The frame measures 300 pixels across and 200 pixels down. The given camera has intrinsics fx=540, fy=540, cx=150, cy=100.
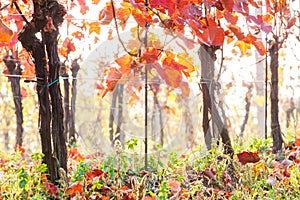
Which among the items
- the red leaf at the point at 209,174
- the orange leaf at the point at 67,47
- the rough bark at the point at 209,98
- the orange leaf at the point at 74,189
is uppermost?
the orange leaf at the point at 67,47

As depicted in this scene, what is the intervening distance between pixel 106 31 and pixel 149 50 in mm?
1420

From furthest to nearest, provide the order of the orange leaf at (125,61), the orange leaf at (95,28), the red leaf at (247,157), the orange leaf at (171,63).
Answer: the orange leaf at (95,28)
the red leaf at (247,157)
the orange leaf at (125,61)
the orange leaf at (171,63)

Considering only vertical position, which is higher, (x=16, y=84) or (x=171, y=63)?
(x=171, y=63)

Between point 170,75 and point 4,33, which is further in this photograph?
point 170,75

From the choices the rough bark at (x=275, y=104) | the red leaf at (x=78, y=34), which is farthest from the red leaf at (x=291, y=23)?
the red leaf at (x=78, y=34)

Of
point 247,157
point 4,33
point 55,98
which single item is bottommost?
point 247,157

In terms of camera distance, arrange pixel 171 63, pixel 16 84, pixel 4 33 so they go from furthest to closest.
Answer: pixel 16 84 < pixel 171 63 < pixel 4 33

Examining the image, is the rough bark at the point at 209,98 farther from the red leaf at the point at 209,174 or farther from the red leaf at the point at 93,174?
the red leaf at the point at 93,174

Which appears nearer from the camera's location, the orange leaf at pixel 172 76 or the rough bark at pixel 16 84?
the orange leaf at pixel 172 76

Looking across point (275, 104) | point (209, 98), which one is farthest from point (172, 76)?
point (275, 104)

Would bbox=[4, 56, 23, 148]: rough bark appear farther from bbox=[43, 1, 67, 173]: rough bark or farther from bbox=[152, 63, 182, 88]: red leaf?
bbox=[152, 63, 182, 88]: red leaf

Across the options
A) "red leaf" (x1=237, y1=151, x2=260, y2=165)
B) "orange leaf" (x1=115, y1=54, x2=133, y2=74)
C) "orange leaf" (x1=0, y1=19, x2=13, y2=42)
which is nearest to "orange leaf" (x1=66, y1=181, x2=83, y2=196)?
"orange leaf" (x1=115, y1=54, x2=133, y2=74)

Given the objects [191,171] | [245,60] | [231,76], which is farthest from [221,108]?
[231,76]

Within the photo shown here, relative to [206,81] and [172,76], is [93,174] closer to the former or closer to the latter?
[172,76]
